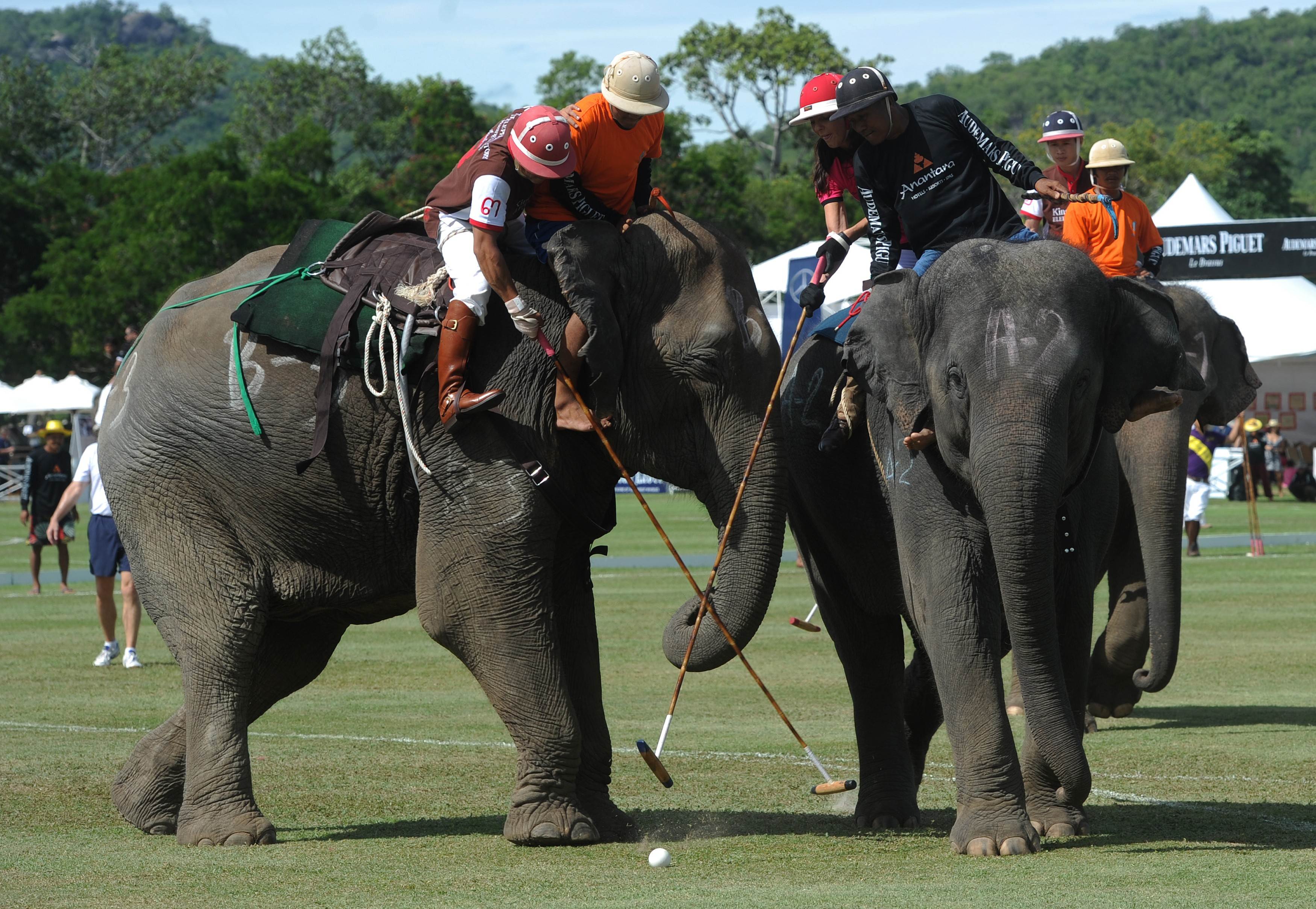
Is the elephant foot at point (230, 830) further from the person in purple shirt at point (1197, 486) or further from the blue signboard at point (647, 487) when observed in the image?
the blue signboard at point (647, 487)

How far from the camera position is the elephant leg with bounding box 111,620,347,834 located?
335 inches

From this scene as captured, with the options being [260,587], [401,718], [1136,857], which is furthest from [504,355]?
[401,718]

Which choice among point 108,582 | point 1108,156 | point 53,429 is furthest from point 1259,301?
point 1108,156

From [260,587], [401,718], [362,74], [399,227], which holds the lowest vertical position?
[401,718]

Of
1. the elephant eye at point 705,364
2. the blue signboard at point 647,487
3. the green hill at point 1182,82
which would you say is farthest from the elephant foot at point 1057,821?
the green hill at point 1182,82

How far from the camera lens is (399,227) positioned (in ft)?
28.3

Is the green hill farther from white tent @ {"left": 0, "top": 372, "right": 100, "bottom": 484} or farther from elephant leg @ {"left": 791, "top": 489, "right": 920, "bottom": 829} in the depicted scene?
elephant leg @ {"left": 791, "top": 489, "right": 920, "bottom": 829}

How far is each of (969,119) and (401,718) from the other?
19.1 ft

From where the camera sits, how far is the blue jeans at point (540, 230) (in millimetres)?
8023

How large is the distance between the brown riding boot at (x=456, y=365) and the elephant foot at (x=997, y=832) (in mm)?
2539

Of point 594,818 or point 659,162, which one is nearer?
point 594,818

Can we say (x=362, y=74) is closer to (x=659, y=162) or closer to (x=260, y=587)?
(x=659, y=162)

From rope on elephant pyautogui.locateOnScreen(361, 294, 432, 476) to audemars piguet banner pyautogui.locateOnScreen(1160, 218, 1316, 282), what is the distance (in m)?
31.8

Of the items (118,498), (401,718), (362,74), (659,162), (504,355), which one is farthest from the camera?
(362,74)
